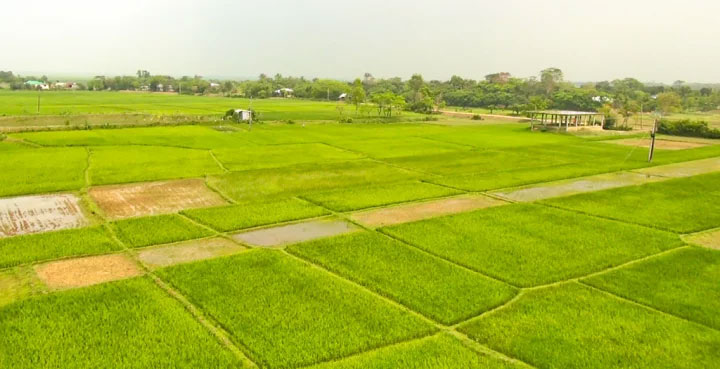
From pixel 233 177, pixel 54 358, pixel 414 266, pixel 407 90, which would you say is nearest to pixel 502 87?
pixel 407 90

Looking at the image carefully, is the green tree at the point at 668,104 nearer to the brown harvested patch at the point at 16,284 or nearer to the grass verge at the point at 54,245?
the grass verge at the point at 54,245

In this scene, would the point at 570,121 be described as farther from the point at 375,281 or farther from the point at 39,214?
the point at 39,214

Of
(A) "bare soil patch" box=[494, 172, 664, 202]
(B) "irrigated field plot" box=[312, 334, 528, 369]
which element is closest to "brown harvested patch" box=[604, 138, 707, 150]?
(A) "bare soil patch" box=[494, 172, 664, 202]

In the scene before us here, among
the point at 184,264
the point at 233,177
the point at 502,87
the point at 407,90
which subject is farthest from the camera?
the point at 407,90

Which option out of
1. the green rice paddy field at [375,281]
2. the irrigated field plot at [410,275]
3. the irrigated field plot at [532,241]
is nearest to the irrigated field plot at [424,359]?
the green rice paddy field at [375,281]

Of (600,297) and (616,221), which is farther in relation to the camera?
(616,221)

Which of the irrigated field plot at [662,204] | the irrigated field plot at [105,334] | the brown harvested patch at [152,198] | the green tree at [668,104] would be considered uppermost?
the green tree at [668,104]

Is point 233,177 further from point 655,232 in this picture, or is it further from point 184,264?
point 655,232
